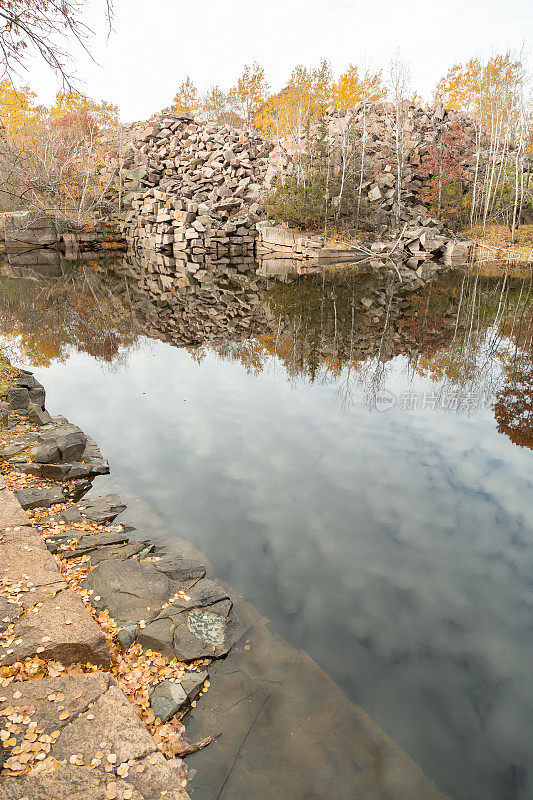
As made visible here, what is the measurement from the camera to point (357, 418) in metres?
9.04

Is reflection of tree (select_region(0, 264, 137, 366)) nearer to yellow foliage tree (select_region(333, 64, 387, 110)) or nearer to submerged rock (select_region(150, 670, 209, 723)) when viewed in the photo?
submerged rock (select_region(150, 670, 209, 723))

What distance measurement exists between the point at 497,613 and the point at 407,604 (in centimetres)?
81

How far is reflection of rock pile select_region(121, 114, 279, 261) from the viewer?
124ft

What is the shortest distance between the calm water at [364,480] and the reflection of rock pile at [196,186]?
22869 mm

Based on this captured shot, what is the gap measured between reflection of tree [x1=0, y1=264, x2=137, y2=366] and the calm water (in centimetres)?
15

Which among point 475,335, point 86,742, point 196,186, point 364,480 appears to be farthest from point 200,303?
point 196,186

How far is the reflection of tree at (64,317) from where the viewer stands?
14375 mm

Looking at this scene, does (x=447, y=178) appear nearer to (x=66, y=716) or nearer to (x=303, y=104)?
(x=303, y=104)

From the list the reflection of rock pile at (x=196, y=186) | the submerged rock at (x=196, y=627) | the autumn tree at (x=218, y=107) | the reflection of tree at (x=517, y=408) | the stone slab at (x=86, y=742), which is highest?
the autumn tree at (x=218, y=107)

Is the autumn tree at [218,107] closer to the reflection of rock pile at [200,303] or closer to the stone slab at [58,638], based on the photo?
the reflection of rock pile at [200,303]

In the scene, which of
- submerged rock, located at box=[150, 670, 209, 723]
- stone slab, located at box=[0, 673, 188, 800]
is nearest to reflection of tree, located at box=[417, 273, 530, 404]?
submerged rock, located at box=[150, 670, 209, 723]

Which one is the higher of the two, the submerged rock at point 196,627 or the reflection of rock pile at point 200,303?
the reflection of rock pile at point 200,303

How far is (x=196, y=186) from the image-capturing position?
4081 cm

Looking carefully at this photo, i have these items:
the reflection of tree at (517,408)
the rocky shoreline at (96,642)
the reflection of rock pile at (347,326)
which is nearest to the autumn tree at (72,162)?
the reflection of rock pile at (347,326)
